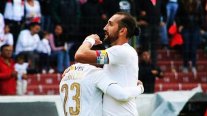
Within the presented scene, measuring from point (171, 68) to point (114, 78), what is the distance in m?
7.84

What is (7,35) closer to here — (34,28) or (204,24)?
(34,28)

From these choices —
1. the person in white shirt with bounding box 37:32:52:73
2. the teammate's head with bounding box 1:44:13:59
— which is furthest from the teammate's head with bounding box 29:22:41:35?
the teammate's head with bounding box 1:44:13:59

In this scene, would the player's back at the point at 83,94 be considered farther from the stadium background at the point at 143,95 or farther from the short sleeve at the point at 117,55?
the stadium background at the point at 143,95

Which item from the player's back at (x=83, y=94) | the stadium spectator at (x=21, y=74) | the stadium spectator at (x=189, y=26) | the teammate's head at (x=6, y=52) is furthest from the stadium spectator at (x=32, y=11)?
the player's back at (x=83, y=94)

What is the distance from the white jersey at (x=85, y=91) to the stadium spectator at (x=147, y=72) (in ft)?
16.2

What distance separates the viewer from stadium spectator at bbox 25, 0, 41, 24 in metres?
13.8

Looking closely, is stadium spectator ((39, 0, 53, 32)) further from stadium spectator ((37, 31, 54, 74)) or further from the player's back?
the player's back

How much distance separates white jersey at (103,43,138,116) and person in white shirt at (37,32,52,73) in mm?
6163

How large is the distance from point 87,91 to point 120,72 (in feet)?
1.16

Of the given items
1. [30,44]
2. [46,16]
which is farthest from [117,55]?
[46,16]

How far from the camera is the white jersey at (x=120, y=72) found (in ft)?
22.6

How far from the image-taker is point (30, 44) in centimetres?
1330

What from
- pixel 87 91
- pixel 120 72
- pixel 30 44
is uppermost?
pixel 120 72

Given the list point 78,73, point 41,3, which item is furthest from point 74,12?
point 78,73
